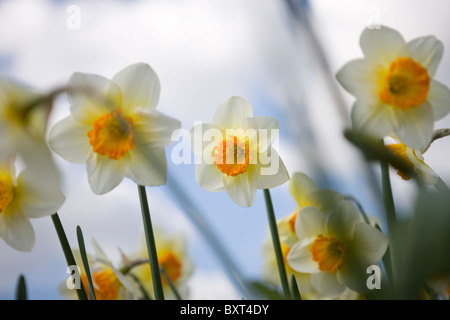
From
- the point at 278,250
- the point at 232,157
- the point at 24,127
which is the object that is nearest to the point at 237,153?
the point at 232,157

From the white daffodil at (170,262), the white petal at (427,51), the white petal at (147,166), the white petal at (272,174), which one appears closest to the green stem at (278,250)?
the white petal at (272,174)

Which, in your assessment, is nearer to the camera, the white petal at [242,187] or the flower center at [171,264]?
the white petal at [242,187]

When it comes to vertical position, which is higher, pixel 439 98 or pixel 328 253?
pixel 439 98

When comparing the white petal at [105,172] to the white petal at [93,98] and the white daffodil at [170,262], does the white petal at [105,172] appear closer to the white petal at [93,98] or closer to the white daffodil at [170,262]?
the white petal at [93,98]

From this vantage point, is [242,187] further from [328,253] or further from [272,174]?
[328,253]

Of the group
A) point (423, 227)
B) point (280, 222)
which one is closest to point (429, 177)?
point (423, 227)
